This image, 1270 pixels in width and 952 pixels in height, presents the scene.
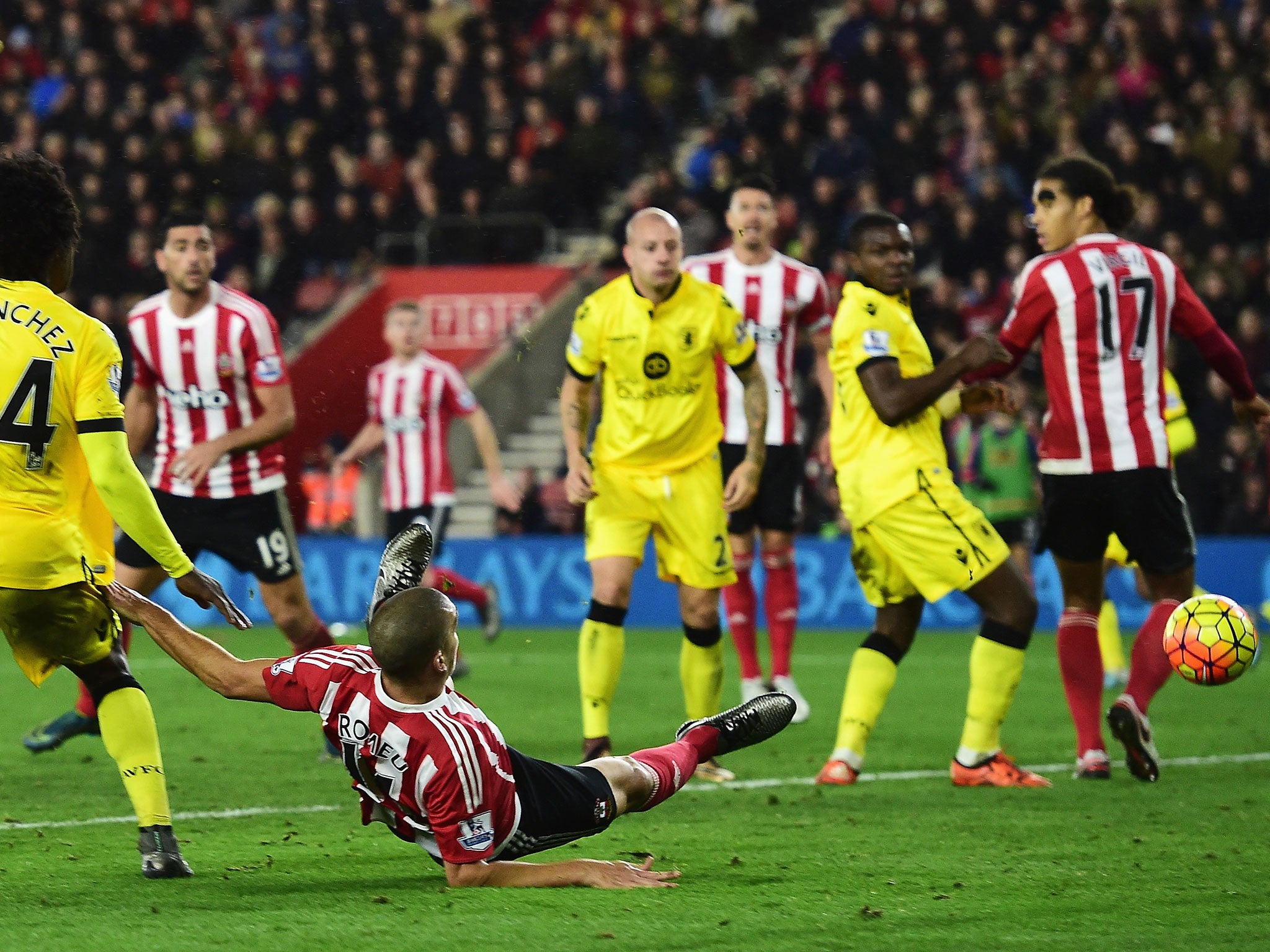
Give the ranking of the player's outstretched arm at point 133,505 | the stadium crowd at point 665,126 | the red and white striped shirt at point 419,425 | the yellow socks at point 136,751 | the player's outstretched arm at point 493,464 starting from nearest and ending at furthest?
the player's outstretched arm at point 133,505
the yellow socks at point 136,751
the player's outstretched arm at point 493,464
the red and white striped shirt at point 419,425
the stadium crowd at point 665,126

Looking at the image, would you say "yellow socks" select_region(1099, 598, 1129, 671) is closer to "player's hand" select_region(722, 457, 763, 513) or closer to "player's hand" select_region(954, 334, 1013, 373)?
"player's hand" select_region(722, 457, 763, 513)

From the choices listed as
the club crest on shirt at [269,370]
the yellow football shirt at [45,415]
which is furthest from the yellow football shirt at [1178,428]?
the yellow football shirt at [45,415]

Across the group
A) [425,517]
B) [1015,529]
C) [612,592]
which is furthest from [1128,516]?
[1015,529]

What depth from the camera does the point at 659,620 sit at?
48.7 feet

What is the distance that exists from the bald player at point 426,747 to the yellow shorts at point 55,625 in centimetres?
26

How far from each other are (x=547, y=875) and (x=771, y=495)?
4860mm

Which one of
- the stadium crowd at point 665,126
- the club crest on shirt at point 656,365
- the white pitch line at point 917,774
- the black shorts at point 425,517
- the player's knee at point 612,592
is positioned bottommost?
the white pitch line at point 917,774

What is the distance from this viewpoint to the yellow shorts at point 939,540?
6453 mm

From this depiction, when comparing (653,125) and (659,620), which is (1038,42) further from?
(659,620)

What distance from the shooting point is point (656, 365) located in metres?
7.02

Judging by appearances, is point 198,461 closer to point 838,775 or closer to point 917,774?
point 838,775

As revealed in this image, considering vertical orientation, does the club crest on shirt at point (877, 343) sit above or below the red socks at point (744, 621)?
above

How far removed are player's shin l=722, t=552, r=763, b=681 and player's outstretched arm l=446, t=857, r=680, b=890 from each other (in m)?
4.39

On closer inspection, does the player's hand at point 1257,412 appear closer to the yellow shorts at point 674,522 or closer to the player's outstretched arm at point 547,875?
the yellow shorts at point 674,522
